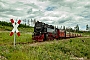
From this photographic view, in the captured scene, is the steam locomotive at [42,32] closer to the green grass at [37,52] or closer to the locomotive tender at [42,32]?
the locomotive tender at [42,32]

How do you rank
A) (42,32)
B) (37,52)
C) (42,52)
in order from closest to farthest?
(37,52)
(42,52)
(42,32)

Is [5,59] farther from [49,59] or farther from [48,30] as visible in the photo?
[48,30]

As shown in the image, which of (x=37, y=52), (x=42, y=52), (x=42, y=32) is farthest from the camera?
(x=42, y=32)

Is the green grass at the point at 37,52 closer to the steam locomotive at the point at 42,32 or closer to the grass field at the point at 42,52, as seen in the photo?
the grass field at the point at 42,52

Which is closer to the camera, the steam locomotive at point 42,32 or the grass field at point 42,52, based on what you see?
the grass field at point 42,52

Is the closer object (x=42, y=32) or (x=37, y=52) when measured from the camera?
(x=37, y=52)

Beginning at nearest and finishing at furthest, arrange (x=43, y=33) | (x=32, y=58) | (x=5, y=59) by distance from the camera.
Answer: (x=5, y=59)
(x=32, y=58)
(x=43, y=33)

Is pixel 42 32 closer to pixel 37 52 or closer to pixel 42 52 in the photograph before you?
pixel 42 52

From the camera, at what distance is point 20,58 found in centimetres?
1337

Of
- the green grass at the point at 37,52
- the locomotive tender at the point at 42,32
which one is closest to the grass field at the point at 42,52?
the green grass at the point at 37,52

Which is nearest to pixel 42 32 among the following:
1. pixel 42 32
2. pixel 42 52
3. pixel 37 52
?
pixel 42 32

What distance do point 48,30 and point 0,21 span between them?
99.6m

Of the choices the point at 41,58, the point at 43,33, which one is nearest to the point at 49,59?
the point at 41,58

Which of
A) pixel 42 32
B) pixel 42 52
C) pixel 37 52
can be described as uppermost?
pixel 42 32
